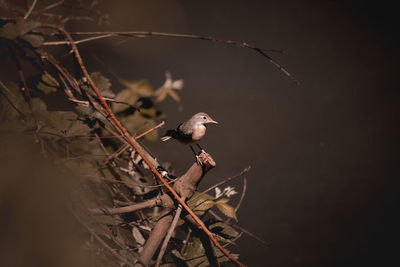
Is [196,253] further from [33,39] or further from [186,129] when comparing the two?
[33,39]

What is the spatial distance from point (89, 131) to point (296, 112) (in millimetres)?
615

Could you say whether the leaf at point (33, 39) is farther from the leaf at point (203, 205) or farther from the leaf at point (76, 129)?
the leaf at point (203, 205)

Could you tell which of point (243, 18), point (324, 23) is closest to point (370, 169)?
point (324, 23)

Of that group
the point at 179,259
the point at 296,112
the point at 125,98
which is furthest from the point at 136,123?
the point at 296,112

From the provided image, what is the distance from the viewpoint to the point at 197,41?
2.54 ft

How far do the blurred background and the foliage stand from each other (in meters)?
0.12

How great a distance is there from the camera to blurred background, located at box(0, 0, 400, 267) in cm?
76

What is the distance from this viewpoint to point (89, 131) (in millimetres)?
559

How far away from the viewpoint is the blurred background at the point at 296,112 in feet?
2.51

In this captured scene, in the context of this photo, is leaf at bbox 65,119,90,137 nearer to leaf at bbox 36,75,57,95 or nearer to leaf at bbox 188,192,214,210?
leaf at bbox 36,75,57,95

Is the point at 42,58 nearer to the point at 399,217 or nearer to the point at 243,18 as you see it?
the point at 243,18

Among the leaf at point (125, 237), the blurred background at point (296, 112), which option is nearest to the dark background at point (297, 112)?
the blurred background at point (296, 112)

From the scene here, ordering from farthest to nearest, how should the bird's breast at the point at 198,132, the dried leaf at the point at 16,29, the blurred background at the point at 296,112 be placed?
the blurred background at the point at 296,112 → the bird's breast at the point at 198,132 → the dried leaf at the point at 16,29

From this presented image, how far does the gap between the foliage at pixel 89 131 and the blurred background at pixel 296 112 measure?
12 cm
